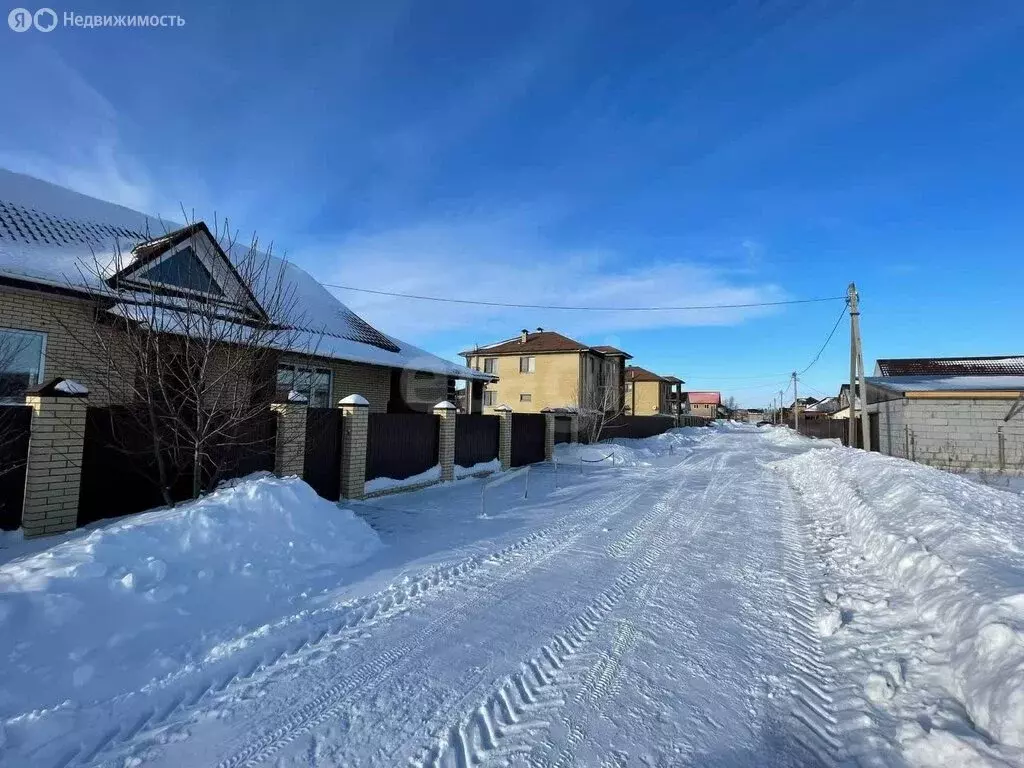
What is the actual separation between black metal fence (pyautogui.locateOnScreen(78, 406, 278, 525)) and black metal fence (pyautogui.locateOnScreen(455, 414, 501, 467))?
17.9 ft

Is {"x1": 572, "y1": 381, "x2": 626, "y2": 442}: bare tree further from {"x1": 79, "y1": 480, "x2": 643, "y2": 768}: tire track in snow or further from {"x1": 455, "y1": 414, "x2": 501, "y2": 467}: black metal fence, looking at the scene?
{"x1": 79, "y1": 480, "x2": 643, "y2": 768}: tire track in snow

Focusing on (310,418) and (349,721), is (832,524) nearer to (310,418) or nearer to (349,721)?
(349,721)

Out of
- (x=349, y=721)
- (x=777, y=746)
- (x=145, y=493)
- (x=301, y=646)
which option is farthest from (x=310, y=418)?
(x=777, y=746)

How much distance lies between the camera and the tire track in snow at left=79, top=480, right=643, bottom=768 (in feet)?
8.50

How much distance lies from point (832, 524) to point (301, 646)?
7900 mm

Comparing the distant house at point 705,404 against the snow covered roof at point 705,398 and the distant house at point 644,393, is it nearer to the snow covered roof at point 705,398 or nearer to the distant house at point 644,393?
the snow covered roof at point 705,398

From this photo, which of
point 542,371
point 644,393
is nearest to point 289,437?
point 542,371

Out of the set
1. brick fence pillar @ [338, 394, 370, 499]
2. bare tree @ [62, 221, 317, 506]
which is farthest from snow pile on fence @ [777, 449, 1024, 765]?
brick fence pillar @ [338, 394, 370, 499]

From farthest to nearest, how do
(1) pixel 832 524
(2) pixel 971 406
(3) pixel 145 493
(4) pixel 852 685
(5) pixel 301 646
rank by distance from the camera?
1. (2) pixel 971 406
2. (1) pixel 832 524
3. (3) pixel 145 493
4. (5) pixel 301 646
5. (4) pixel 852 685

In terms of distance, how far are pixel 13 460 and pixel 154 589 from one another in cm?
293

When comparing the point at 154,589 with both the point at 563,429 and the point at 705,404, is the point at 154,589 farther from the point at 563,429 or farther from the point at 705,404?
the point at 705,404

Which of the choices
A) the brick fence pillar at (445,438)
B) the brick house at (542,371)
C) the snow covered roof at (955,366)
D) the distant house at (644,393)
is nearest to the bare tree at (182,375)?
the brick fence pillar at (445,438)

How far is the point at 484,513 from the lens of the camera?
8.05m

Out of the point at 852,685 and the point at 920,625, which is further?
the point at 920,625
